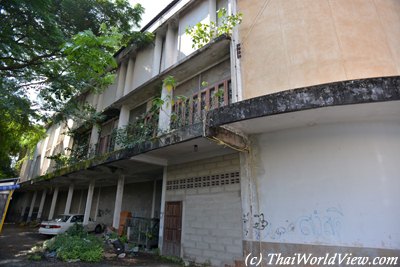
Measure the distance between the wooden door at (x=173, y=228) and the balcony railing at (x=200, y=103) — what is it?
305 cm

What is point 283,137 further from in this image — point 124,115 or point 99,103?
point 99,103

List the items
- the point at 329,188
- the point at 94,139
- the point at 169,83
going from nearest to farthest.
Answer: the point at 329,188, the point at 169,83, the point at 94,139

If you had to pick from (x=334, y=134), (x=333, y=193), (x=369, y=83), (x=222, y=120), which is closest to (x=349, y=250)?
(x=333, y=193)

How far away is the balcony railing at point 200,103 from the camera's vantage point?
8.63 m

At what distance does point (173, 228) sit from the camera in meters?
9.19

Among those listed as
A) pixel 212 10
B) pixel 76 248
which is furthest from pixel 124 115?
pixel 212 10

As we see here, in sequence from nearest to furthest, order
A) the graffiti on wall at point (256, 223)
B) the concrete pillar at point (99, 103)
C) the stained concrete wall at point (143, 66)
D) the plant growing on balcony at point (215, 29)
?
the graffiti on wall at point (256, 223), the plant growing on balcony at point (215, 29), the stained concrete wall at point (143, 66), the concrete pillar at point (99, 103)

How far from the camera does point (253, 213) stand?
691 centimetres

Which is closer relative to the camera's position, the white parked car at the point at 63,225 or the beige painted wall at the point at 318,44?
the beige painted wall at the point at 318,44

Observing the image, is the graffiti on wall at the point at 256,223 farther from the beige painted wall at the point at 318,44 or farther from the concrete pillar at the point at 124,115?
the concrete pillar at the point at 124,115

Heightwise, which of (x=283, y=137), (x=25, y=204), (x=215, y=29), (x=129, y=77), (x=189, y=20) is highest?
(x=189, y=20)

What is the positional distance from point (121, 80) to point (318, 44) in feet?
34.9

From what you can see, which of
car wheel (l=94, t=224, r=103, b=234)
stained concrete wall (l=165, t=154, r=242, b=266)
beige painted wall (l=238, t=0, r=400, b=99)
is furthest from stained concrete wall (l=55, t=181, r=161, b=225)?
beige painted wall (l=238, t=0, r=400, b=99)

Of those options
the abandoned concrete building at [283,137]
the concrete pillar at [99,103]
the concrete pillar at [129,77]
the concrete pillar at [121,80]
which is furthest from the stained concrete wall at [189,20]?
the concrete pillar at [99,103]
